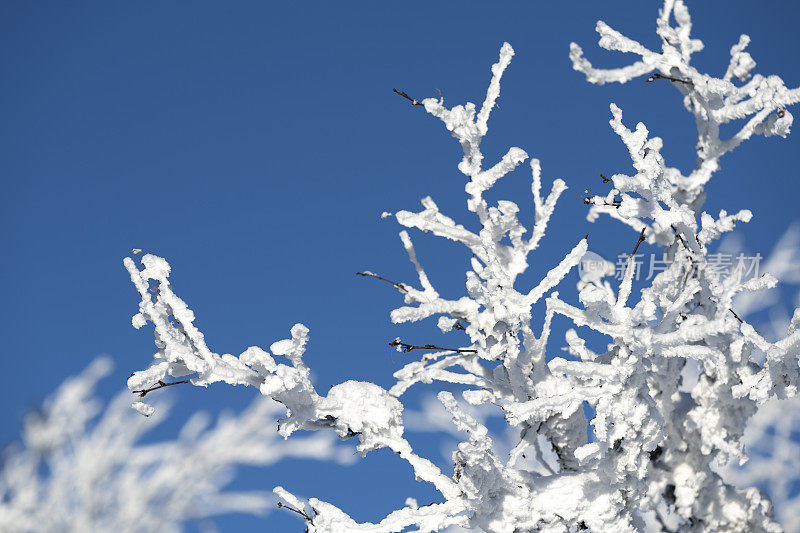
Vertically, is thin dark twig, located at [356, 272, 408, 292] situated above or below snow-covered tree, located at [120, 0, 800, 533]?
above

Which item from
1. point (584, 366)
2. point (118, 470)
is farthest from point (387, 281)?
point (118, 470)

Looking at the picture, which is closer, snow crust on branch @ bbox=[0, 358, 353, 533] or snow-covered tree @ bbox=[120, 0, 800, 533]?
snow-covered tree @ bbox=[120, 0, 800, 533]

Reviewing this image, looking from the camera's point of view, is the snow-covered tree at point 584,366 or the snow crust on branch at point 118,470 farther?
Answer: the snow crust on branch at point 118,470

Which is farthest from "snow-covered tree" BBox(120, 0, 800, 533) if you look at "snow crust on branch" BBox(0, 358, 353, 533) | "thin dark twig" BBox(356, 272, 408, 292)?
"snow crust on branch" BBox(0, 358, 353, 533)

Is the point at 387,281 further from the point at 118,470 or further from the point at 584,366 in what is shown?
the point at 118,470

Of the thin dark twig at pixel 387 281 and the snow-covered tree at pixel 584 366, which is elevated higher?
the thin dark twig at pixel 387 281

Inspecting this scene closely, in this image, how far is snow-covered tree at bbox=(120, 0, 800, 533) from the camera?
250 centimetres

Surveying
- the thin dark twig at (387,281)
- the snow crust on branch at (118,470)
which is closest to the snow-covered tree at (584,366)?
the thin dark twig at (387,281)

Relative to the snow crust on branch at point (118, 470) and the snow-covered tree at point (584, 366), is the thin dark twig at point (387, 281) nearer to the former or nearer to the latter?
the snow-covered tree at point (584, 366)

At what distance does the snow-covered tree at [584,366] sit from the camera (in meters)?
2.50

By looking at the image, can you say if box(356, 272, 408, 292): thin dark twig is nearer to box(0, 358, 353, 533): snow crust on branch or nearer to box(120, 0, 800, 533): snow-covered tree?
box(120, 0, 800, 533): snow-covered tree

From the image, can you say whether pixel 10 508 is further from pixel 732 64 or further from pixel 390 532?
pixel 732 64

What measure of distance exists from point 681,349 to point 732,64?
2.64 meters

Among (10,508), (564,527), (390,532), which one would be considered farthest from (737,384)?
(10,508)
